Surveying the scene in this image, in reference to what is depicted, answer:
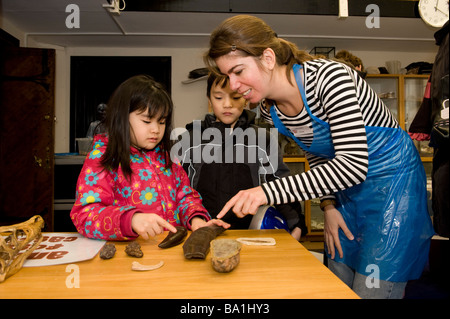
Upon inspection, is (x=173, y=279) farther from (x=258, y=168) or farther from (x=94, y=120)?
(x=94, y=120)

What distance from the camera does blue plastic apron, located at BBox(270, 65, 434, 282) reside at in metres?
0.93

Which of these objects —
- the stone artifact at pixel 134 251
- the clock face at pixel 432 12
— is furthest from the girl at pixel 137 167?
the clock face at pixel 432 12

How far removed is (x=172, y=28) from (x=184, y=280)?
10.9 feet

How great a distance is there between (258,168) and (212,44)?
75 centimetres

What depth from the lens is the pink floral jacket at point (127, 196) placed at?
0.88 meters

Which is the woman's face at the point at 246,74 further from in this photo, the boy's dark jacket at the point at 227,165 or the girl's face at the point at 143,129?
the boy's dark jacket at the point at 227,165

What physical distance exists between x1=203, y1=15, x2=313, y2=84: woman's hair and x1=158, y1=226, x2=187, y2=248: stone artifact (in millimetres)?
590

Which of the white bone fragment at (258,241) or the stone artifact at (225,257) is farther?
the white bone fragment at (258,241)

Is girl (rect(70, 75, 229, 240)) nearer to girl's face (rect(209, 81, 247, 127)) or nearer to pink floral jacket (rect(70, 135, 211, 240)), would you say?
pink floral jacket (rect(70, 135, 211, 240))

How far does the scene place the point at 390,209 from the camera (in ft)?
3.11

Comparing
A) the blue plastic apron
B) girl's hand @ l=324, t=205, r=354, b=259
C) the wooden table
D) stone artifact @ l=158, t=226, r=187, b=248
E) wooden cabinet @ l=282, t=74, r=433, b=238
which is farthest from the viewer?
wooden cabinet @ l=282, t=74, r=433, b=238

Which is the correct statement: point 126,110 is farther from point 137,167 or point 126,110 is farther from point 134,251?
point 134,251

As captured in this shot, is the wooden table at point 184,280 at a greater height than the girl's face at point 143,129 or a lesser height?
lesser

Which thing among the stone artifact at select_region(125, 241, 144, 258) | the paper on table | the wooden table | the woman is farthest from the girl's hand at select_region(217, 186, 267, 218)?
the paper on table
